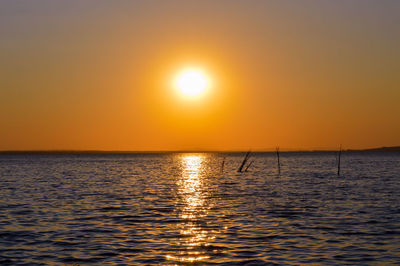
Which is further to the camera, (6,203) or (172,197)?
(172,197)

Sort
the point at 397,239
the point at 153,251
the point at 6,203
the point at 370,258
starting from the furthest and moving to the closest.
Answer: the point at 6,203
the point at 397,239
the point at 153,251
the point at 370,258

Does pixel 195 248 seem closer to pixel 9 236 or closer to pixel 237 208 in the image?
pixel 9 236

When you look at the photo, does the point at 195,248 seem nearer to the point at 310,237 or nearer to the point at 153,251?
the point at 153,251

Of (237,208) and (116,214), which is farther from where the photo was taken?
(237,208)

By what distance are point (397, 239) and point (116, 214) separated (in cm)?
1704

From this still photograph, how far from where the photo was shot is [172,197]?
45875mm

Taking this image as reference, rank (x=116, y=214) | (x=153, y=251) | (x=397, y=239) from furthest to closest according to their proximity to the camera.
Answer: (x=116, y=214)
(x=397, y=239)
(x=153, y=251)

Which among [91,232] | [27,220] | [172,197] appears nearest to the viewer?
[91,232]

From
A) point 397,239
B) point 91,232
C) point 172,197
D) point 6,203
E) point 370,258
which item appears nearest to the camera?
point 370,258

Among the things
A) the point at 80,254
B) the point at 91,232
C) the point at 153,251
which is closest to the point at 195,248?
the point at 153,251

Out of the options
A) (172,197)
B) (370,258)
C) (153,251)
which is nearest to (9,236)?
(153,251)

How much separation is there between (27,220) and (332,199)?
948 inches

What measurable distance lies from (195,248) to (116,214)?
12.2 m

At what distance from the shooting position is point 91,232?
84.4 ft
